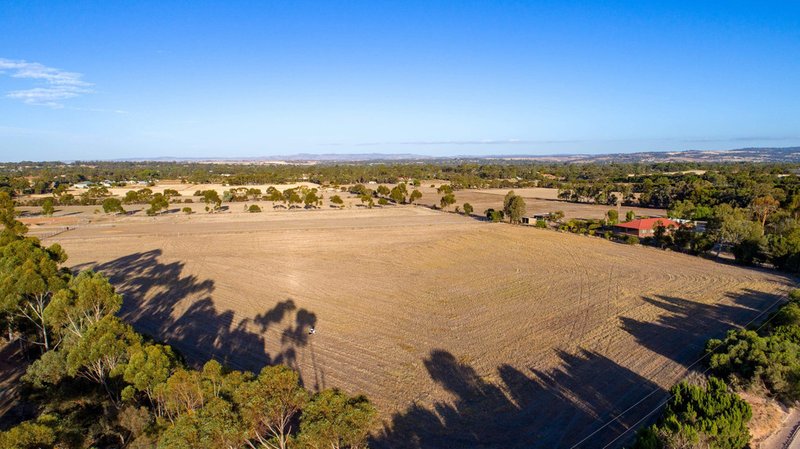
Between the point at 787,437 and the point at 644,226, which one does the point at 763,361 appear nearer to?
the point at 787,437

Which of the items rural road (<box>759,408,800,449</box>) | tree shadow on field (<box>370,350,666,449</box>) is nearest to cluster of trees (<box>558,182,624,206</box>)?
tree shadow on field (<box>370,350,666,449</box>)

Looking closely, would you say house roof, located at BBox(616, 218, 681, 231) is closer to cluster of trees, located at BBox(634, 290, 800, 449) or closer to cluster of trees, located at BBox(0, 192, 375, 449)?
cluster of trees, located at BBox(634, 290, 800, 449)

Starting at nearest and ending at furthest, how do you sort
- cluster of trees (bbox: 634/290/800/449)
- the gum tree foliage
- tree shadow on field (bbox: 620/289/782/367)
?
cluster of trees (bbox: 634/290/800/449) → the gum tree foliage → tree shadow on field (bbox: 620/289/782/367)

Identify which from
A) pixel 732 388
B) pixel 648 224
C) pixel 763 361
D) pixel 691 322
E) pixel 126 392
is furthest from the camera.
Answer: pixel 648 224

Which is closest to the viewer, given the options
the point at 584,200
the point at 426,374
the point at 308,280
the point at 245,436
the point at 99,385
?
the point at 245,436

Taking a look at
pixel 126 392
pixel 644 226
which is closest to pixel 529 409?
pixel 126 392

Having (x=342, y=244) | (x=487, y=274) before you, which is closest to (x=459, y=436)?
(x=487, y=274)

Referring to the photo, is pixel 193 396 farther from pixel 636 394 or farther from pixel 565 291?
pixel 565 291
